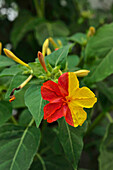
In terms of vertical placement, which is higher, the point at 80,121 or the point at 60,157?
the point at 80,121

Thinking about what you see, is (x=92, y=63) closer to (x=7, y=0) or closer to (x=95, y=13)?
(x=95, y=13)

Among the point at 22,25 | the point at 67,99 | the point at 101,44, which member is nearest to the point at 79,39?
the point at 101,44

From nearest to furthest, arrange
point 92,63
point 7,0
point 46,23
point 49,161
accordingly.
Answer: point 92,63 < point 49,161 < point 46,23 < point 7,0

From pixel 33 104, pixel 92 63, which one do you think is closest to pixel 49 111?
pixel 33 104

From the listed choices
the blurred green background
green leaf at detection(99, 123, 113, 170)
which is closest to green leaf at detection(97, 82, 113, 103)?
green leaf at detection(99, 123, 113, 170)

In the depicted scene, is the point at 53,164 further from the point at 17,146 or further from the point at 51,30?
the point at 51,30
